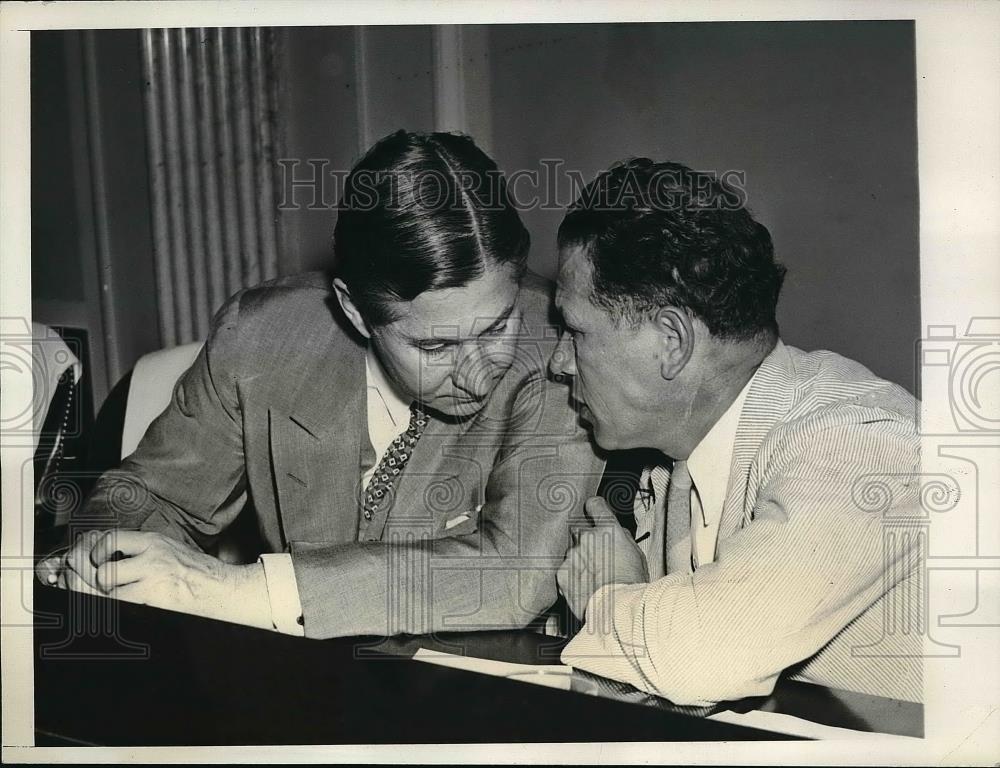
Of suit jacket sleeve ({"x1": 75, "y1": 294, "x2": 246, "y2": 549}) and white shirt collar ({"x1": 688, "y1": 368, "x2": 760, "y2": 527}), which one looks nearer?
white shirt collar ({"x1": 688, "y1": 368, "x2": 760, "y2": 527})

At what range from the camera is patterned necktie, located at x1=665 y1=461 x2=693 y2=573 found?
5.49ft

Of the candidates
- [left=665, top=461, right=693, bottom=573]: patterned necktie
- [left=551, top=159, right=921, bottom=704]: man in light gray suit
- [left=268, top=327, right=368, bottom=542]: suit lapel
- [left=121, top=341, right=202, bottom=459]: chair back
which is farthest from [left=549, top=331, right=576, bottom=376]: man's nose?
[left=121, top=341, right=202, bottom=459]: chair back

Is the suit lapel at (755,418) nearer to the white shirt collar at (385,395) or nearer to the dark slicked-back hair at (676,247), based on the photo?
the dark slicked-back hair at (676,247)

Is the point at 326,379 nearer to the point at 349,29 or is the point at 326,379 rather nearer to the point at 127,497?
the point at 127,497

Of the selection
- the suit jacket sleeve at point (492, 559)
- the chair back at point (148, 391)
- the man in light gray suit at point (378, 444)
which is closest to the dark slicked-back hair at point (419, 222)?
the man in light gray suit at point (378, 444)

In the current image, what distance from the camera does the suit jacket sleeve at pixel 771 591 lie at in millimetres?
1610

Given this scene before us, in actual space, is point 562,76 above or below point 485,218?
above

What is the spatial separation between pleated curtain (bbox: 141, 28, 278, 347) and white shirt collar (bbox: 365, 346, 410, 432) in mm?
284

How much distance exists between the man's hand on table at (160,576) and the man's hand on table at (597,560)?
1.91 ft

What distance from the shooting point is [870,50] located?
1735 mm

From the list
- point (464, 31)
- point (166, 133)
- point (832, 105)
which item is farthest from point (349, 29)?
point (832, 105)

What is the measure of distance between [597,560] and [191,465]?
83cm

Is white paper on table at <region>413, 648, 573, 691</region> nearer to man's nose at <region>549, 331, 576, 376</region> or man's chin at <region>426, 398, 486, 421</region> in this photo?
man's chin at <region>426, 398, 486, 421</region>

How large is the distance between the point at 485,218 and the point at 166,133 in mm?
686
